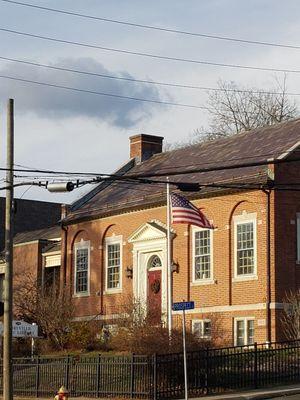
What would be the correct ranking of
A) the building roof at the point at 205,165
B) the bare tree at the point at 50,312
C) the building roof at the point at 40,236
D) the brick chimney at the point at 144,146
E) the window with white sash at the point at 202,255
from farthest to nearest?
the building roof at the point at 40,236, the brick chimney at the point at 144,146, the bare tree at the point at 50,312, the window with white sash at the point at 202,255, the building roof at the point at 205,165

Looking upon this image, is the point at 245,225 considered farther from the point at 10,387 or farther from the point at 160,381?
the point at 10,387

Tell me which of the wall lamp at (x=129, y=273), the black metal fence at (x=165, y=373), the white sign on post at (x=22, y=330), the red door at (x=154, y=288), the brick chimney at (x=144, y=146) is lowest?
the black metal fence at (x=165, y=373)

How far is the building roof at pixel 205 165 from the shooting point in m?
35.4

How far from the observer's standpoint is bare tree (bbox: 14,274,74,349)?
38312 mm

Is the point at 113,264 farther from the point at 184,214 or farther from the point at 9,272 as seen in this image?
the point at 9,272

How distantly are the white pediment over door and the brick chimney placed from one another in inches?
310

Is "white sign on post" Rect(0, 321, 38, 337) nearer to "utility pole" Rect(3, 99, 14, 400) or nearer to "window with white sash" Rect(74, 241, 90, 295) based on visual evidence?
"utility pole" Rect(3, 99, 14, 400)

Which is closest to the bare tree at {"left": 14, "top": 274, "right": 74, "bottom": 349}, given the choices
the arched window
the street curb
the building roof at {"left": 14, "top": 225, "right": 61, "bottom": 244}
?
the arched window

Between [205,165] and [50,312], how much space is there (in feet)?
31.2

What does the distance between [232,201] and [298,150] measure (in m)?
3.33

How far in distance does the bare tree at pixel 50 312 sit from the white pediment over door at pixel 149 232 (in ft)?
13.7

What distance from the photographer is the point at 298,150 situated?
34.1 m

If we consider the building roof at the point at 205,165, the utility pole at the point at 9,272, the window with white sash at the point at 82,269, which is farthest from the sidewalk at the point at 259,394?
the window with white sash at the point at 82,269

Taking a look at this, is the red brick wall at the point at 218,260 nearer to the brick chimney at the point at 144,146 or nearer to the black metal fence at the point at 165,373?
the black metal fence at the point at 165,373
